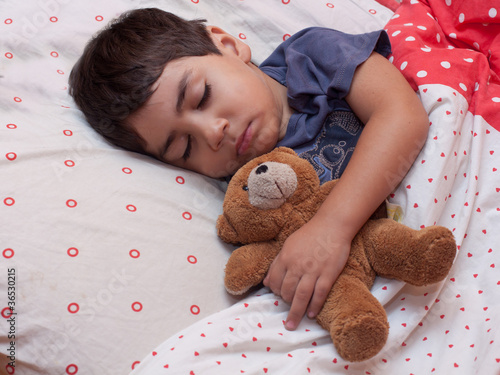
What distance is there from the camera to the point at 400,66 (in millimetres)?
1042

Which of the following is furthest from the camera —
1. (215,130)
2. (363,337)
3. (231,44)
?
(231,44)

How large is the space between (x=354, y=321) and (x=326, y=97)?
0.49m

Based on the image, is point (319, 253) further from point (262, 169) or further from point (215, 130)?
point (215, 130)

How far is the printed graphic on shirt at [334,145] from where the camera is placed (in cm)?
97

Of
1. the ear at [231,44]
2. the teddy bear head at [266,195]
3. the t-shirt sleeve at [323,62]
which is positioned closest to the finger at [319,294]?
the teddy bear head at [266,195]

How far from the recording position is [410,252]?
0.75 m

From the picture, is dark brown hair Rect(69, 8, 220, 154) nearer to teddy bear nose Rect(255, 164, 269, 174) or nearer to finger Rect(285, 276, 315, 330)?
teddy bear nose Rect(255, 164, 269, 174)

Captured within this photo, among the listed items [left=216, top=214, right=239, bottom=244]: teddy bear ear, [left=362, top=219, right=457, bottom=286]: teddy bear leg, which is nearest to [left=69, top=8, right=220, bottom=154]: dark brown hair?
[left=216, top=214, right=239, bottom=244]: teddy bear ear

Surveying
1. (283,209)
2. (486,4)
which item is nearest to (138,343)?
(283,209)

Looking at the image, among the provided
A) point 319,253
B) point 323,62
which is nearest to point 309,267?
point 319,253

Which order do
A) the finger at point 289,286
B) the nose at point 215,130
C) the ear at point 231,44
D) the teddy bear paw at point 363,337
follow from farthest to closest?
1. the ear at point 231,44
2. the nose at point 215,130
3. the finger at point 289,286
4. the teddy bear paw at point 363,337

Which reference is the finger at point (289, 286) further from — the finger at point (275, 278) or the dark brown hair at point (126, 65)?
the dark brown hair at point (126, 65)

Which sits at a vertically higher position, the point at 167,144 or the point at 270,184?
the point at 270,184

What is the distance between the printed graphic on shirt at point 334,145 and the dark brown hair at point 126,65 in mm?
293
